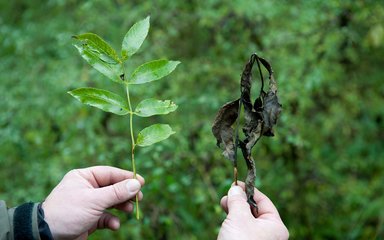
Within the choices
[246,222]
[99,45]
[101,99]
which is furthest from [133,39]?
[246,222]

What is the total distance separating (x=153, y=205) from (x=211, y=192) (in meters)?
0.40

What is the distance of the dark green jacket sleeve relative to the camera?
1402 millimetres

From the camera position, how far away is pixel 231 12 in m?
3.59

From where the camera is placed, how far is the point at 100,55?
1392 mm

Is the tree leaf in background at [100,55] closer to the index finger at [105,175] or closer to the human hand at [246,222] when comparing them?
the index finger at [105,175]

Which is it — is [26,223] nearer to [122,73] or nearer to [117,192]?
[117,192]

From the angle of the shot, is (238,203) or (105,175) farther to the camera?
(105,175)

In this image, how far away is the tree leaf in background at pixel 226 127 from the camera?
1391 millimetres

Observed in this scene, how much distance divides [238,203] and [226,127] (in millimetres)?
236

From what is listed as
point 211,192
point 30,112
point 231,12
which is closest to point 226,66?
point 231,12

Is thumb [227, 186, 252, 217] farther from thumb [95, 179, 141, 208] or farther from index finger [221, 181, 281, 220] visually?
thumb [95, 179, 141, 208]

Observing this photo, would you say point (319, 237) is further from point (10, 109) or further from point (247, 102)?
point (10, 109)

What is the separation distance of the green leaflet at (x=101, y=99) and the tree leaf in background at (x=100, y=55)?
0.18 feet

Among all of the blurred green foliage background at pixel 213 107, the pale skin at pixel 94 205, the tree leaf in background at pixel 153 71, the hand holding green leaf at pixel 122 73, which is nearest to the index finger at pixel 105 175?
the pale skin at pixel 94 205
